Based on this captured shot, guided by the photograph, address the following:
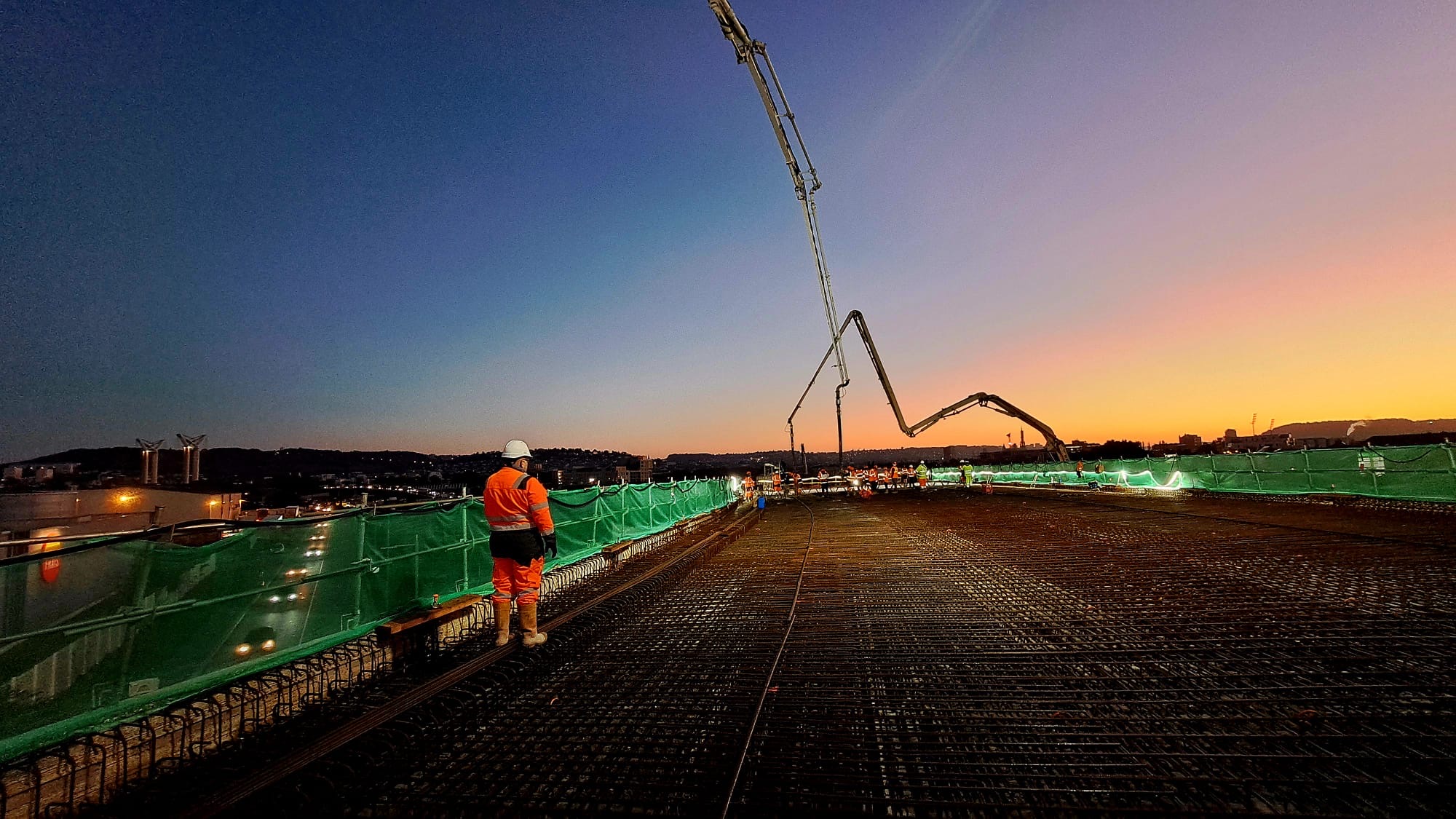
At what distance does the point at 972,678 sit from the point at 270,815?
4.05 meters

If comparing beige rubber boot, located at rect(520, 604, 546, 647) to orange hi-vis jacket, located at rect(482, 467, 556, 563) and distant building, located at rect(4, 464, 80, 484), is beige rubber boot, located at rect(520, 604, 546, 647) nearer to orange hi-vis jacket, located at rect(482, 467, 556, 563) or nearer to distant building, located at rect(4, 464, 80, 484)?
orange hi-vis jacket, located at rect(482, 467, 556, 563)

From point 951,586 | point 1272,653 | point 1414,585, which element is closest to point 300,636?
point 951,586

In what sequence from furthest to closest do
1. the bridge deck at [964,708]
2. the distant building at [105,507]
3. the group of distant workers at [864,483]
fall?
the group of distant workers at [864,483], the distant building at [105,507], the bridge deck at [964,708]

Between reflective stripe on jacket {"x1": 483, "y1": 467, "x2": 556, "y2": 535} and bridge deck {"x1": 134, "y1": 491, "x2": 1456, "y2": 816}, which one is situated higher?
reflective stripe on jacket {"x1": 483, "y1": 467, "x2": 556, "y2": 535}

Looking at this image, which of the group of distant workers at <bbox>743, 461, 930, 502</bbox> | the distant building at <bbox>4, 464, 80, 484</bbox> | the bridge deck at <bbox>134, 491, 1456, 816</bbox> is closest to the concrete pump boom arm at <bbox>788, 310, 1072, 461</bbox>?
the group of distant workers at <bbox>743, 461, 930, 502</bbox>

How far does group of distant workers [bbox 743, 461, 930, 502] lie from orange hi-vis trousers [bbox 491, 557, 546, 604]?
2497 centimetres

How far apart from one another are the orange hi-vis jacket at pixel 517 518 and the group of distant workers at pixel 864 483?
25085mm

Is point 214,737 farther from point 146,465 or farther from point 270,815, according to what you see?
point 146,465

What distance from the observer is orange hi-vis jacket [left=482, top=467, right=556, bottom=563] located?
4957mm

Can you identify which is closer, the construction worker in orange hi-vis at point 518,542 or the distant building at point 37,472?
the construction worker in orange hi-vis at point 518,542

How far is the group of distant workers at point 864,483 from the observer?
3130cm

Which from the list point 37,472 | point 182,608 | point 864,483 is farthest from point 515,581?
point 37,472

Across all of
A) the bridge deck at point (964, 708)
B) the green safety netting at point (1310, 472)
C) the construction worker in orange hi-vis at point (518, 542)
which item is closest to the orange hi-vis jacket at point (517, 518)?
the construction worker in orange hi-vis at point (518, 542)

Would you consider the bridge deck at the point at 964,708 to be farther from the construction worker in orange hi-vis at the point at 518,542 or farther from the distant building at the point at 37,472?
the distant building at the point at 37,472
